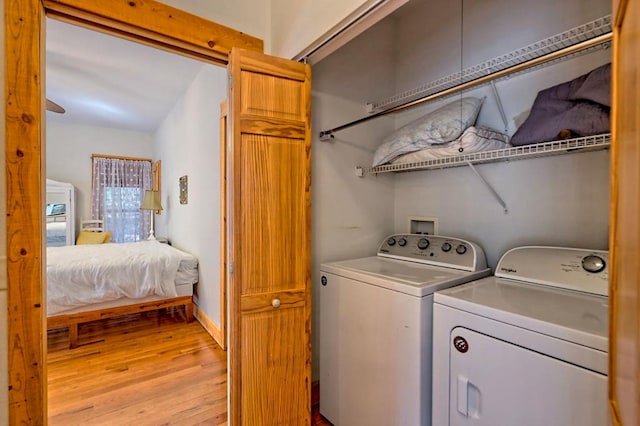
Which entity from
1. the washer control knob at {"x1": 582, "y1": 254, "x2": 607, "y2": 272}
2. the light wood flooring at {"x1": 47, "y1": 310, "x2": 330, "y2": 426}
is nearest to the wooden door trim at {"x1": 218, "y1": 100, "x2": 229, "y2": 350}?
the light wood flooring at {"x1": 47, "y1": 310, "x2": 330, "y2": 426}

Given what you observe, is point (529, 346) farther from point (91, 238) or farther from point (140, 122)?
point (140, 122)

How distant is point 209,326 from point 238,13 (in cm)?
269

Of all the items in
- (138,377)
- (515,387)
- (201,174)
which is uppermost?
A: (201,174)

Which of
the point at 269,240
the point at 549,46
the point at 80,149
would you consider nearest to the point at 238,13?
the point at 269,240

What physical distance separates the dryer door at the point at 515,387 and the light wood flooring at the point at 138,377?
1.03 m

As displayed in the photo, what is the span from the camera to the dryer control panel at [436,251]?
1.59 m

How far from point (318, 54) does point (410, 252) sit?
125cm

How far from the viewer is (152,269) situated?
3.04m

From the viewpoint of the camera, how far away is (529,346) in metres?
0.94

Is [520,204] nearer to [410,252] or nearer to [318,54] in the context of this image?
[410,252]

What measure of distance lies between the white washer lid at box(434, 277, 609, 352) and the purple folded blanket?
617 millimetres

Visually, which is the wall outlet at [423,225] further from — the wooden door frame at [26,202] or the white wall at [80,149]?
the white wall at [80,149]

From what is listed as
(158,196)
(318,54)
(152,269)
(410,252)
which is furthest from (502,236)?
(158,196)

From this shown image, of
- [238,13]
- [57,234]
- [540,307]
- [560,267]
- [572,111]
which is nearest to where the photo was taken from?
[540,307]
